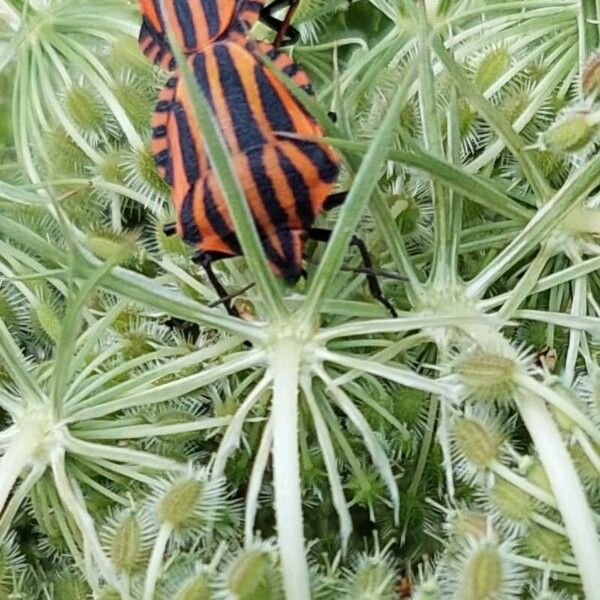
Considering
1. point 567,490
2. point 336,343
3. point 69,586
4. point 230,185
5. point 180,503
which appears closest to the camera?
point 230,185

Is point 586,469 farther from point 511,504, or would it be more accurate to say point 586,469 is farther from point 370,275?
point 370,275

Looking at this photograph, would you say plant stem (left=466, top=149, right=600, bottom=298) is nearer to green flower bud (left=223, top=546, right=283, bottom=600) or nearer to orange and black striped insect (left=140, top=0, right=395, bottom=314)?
orange and black striped insect (left=140, top=0, right=395, bottom=314)

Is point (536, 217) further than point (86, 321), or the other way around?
point (86, 321)

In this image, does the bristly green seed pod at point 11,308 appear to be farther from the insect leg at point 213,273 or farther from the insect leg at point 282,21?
the insect leg at point 282,21

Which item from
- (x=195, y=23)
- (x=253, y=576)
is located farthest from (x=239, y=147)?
(x=253, y=576)

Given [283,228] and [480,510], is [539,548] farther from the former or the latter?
[283,228]

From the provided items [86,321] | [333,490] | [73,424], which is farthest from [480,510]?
[86,321]

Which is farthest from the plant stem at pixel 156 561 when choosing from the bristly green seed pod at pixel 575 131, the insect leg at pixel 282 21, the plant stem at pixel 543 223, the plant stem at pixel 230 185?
the insect leg at pixel 282 21
